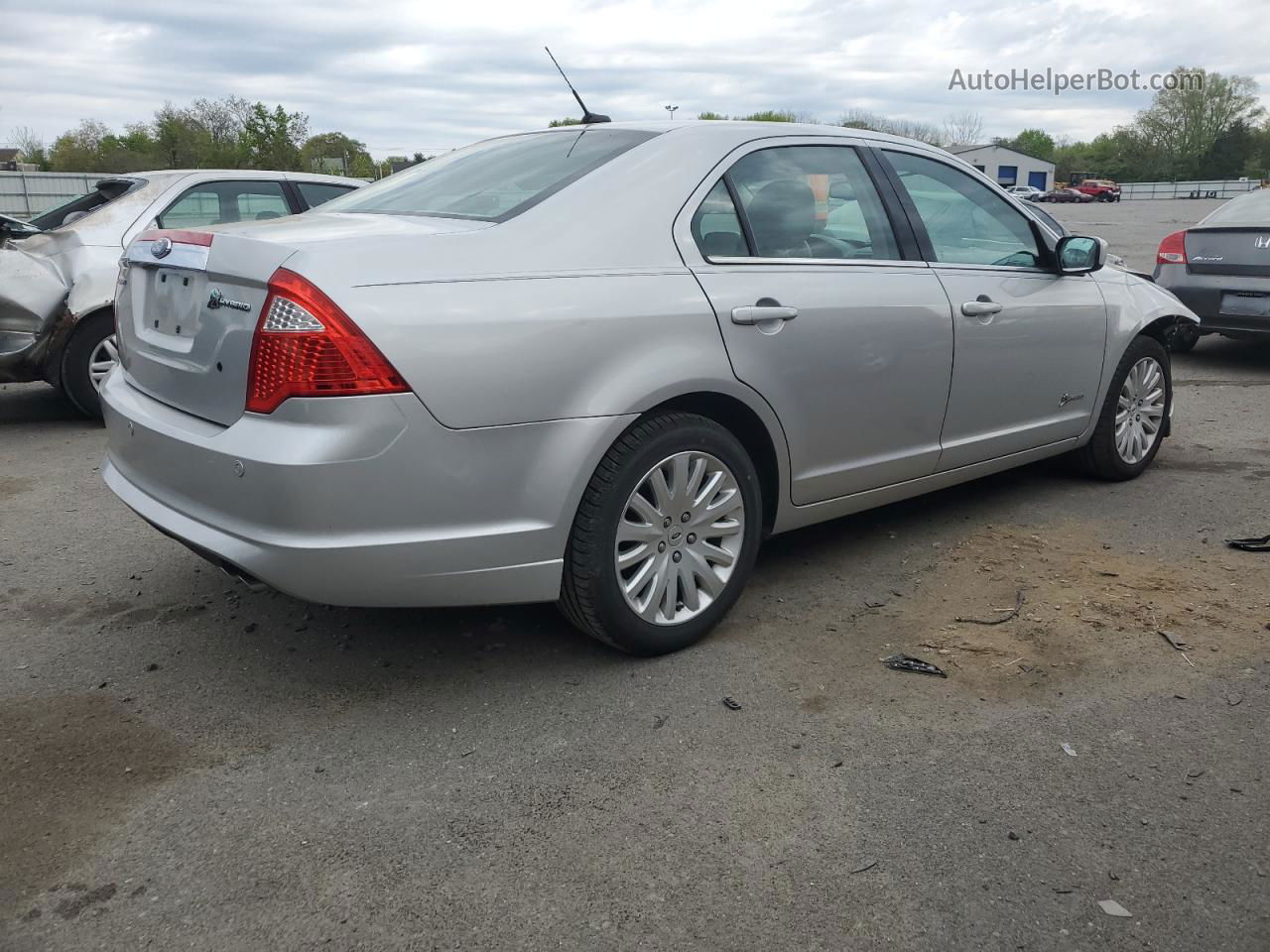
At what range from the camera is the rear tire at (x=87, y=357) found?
669 centimetres

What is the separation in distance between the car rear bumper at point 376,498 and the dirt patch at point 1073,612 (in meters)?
1.35

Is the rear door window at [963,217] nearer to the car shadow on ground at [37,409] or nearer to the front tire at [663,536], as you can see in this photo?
the front tire at [663,536]

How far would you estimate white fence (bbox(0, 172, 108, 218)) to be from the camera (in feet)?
103

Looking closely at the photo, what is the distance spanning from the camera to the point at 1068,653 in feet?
11.2

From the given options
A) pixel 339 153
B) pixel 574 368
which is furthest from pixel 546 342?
pixel 339 153

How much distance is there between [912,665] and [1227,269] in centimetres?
660

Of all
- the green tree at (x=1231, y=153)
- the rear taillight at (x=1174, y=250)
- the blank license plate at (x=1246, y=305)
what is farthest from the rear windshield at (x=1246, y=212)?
the green tree at (x=1231, y=153)

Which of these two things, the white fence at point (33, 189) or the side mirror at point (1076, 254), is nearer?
the side mirror at point (1076, 254)

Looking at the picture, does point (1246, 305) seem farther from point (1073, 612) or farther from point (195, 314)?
point (195, 314)

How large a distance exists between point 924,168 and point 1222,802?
2.67m

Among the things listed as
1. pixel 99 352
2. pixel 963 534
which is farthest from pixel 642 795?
pixel 99 352

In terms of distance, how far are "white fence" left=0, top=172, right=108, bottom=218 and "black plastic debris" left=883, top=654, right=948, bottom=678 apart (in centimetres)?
3312

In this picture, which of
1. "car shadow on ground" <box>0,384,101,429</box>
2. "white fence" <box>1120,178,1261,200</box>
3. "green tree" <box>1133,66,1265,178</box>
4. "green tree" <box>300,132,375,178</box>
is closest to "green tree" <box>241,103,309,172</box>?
"green tree" <box>300,132,375,178</box>

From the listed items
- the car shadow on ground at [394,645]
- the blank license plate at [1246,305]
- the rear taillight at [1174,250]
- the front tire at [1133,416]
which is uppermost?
the rear taillight at [1174,250]
